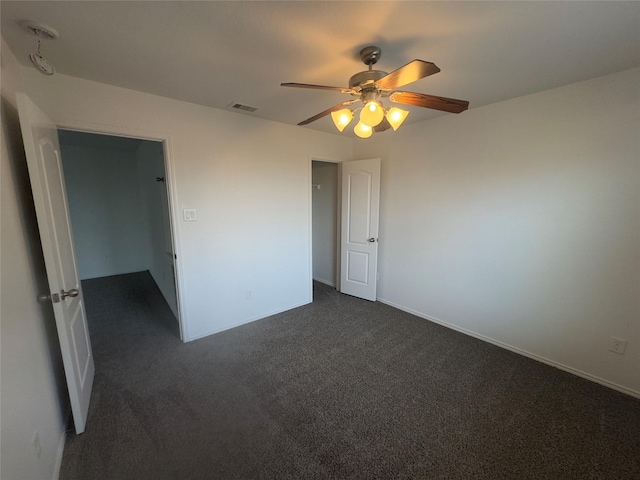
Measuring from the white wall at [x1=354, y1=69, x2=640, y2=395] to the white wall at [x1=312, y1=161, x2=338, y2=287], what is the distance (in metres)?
1.31

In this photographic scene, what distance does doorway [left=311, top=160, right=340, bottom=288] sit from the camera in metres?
4.40

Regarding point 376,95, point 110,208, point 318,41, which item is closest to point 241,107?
point 318,41

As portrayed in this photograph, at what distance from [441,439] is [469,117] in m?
2.88

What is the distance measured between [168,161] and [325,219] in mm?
2666

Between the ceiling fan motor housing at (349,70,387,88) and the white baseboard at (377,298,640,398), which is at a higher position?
the ceiling fan motor housing at (349,70,387,88)

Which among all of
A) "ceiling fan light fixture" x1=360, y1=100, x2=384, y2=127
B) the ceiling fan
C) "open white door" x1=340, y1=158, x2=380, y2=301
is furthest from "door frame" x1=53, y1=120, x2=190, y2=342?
"open white door" x1=340, y1=158, x2=380, y2=301

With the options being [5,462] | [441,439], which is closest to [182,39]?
[5,462]

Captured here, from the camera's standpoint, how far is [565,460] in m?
1.54

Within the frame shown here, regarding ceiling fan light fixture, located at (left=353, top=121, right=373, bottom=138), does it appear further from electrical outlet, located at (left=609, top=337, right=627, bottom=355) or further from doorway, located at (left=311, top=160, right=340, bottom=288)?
electrical outlet, located at (left=609, top=337, right=627, bottom=355)

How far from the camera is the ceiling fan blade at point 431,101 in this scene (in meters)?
1.50

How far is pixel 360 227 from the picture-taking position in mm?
3818

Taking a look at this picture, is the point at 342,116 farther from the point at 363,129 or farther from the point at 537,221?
the point at 537,221

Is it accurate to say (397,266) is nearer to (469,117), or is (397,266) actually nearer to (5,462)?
(469,117)

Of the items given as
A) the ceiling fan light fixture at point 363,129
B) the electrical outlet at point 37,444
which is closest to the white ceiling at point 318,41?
the ceiling fan light fixture at point 363,129
